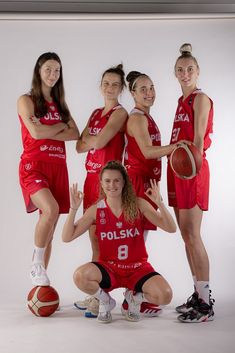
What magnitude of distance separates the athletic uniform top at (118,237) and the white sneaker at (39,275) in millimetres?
289

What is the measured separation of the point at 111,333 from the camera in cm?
304

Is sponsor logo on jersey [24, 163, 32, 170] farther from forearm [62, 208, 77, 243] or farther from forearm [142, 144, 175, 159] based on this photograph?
forearm [142, 144, 175, 159]

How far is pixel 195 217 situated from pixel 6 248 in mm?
889

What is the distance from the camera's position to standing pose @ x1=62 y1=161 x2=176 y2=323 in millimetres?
3162

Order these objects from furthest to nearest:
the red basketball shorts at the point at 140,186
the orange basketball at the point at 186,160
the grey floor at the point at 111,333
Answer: the red basketball shorts at the point at 140,186, the orange basketball at the point at 186,160, the grey floor at the point at 111,333

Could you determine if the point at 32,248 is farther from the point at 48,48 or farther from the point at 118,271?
the point at 48,48

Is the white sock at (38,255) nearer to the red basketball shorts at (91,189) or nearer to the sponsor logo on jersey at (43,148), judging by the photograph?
the red basketball shorts at (91,189)

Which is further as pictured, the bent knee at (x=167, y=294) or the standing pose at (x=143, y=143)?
the standing pose at (x=143, y=143)

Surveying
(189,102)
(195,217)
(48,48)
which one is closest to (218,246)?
(195,217)

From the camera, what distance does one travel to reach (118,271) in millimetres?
3193

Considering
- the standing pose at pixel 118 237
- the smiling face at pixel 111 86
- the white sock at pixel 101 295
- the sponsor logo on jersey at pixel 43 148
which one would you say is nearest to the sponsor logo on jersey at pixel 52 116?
the sponsor logo on jersey at pixel 43 148

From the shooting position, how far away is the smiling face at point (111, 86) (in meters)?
3.28

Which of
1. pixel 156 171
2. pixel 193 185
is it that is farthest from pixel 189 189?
pixel 156 171

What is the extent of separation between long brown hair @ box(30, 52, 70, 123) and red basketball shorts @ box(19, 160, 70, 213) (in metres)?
0.23
